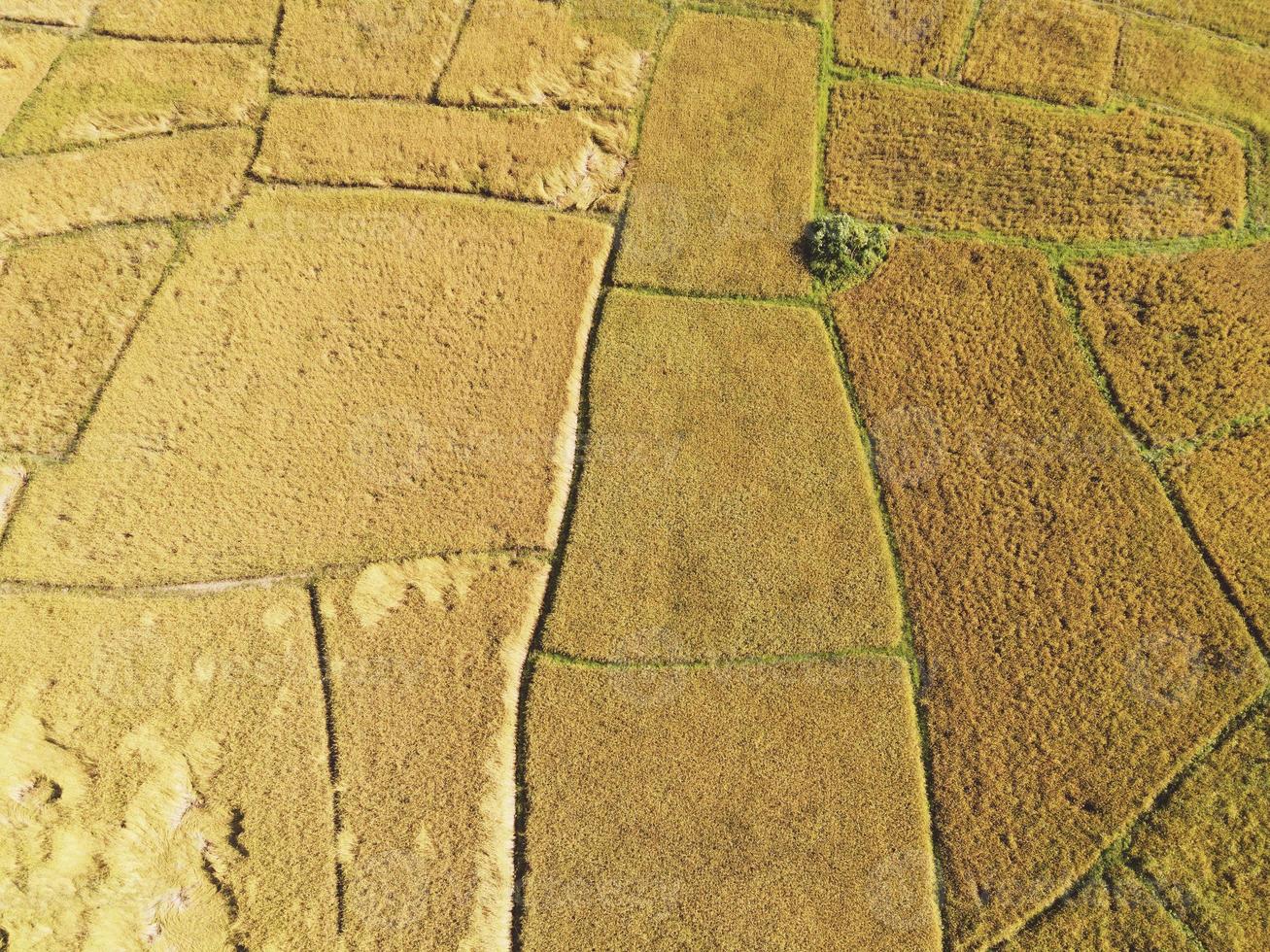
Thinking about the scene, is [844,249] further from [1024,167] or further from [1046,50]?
[1046,50]

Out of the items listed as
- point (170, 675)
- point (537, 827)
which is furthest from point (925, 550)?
point (170, 675)

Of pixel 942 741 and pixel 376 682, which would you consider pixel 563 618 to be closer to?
pixel 376 682

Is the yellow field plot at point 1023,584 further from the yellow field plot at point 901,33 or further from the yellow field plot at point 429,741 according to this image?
the yellow field plot at point 429,741

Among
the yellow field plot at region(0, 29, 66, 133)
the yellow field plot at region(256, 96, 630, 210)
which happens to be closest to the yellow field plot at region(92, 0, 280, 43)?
the yellow field plot at region(0, 29, 66, 133)

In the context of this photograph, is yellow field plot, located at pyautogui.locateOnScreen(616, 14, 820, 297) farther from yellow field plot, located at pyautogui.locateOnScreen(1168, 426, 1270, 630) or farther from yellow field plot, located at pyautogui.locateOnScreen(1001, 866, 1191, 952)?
yellow field plot, located at pyautogui.locateOnScreen(1001, 866, 1191, 952)

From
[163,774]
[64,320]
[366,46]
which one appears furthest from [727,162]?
[163,774]

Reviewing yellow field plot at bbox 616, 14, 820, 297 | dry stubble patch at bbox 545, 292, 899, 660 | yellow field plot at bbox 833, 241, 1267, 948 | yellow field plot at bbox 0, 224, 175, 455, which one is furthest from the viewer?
yellow field plot at bbox 616, 14, 820, 297
